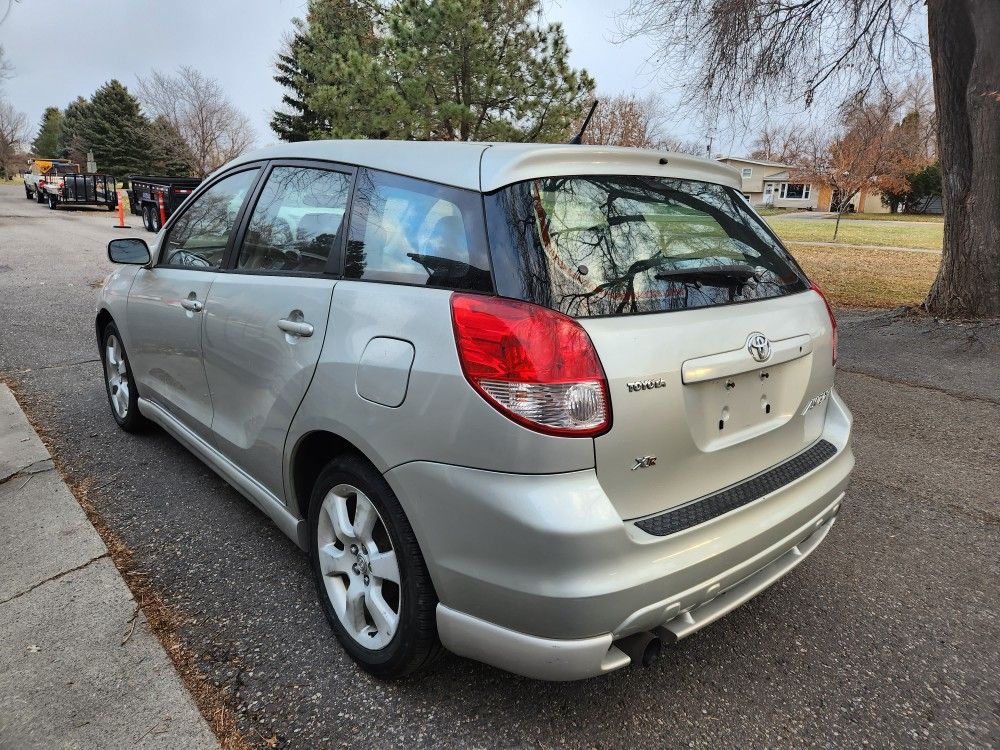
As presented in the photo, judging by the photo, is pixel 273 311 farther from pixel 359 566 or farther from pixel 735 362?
pixel 735 362

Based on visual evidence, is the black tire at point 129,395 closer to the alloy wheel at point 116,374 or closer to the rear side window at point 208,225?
the alloy wheel at point 116,374

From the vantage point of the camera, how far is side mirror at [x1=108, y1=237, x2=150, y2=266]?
3.64 m

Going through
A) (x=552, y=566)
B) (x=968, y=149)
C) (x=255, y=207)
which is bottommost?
(x=552, y=566)

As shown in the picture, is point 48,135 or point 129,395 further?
point 48,135

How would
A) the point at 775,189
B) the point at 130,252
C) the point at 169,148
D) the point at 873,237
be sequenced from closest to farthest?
the point at 130,252, the point at 873,237, the point at 169,148, the point at 775,189

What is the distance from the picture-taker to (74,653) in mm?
2281

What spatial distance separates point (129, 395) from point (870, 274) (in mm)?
15153

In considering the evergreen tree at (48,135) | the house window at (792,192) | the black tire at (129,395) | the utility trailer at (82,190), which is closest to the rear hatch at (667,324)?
the black tire at (129,395)

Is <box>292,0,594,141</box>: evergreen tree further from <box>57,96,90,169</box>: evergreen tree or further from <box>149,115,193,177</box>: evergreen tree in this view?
<box>57,96,90,169</box>: evergreen tree

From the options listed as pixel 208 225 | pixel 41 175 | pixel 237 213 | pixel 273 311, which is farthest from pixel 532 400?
pixel 41 175

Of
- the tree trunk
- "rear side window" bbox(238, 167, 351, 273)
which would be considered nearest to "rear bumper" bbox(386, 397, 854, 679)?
"rear side window" bbox(238, 167, 351, 273)

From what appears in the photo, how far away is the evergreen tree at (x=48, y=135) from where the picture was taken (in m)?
81.1

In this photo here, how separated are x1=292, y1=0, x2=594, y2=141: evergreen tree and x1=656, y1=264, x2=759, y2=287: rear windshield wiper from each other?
689 inches

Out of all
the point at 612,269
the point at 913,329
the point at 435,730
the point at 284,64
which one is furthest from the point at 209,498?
the point at 284,64
